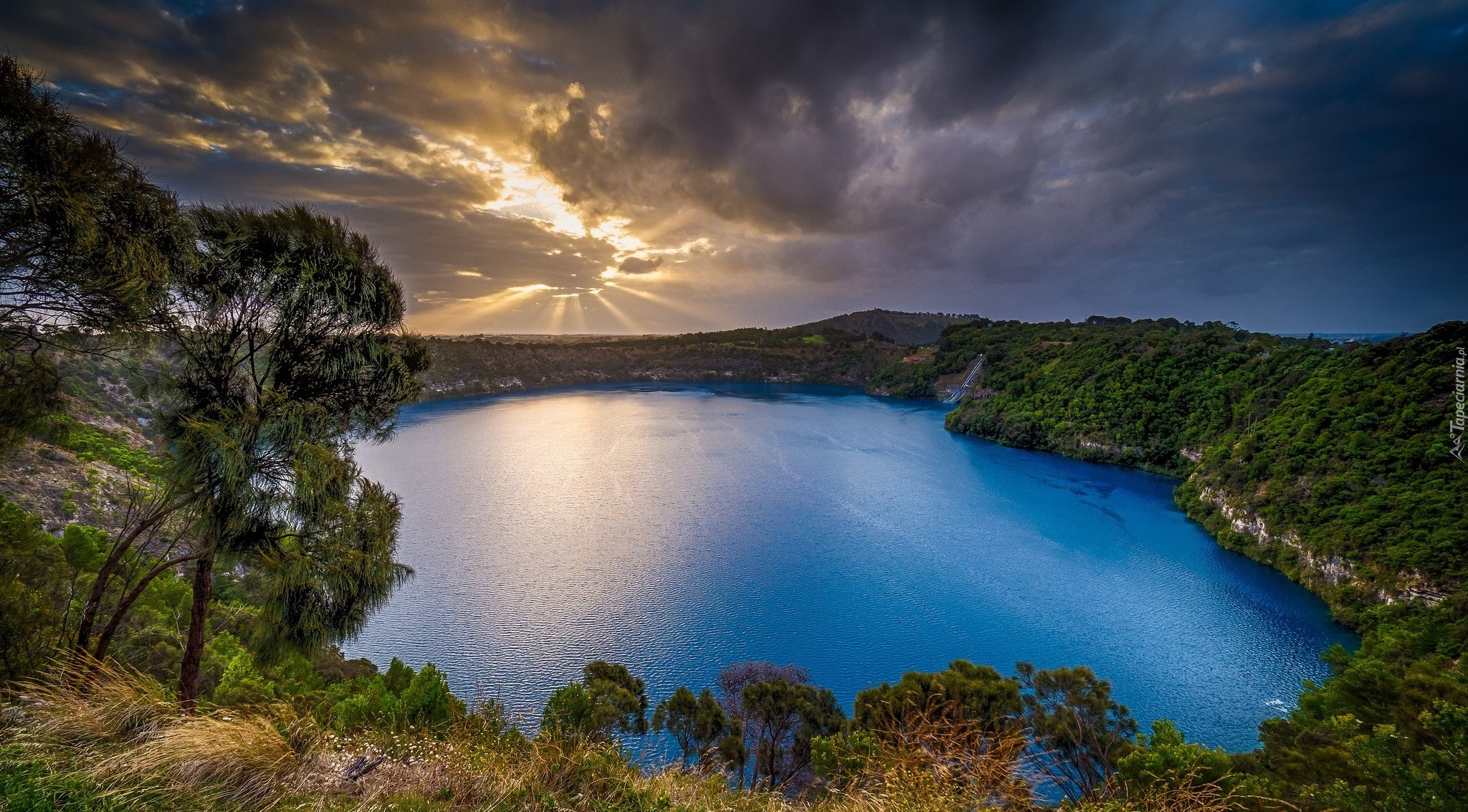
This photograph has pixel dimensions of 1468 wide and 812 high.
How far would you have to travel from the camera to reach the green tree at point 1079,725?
10609 millimetres

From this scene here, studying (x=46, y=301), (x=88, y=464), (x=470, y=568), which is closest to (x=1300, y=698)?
(x=46, y=301)

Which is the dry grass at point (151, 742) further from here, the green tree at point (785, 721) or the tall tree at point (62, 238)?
the green tree at point (785, 721)

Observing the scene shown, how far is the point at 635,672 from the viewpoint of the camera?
1648 centimetres

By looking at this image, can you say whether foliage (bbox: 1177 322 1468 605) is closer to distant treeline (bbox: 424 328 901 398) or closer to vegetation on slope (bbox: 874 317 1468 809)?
vegetation on slope (bbox: 874 317 1468 809)

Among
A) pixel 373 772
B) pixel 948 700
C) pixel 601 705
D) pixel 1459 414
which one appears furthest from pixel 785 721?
pixel 1459 414

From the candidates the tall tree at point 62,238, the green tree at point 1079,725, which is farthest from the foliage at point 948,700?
the tall tree at point 62,238

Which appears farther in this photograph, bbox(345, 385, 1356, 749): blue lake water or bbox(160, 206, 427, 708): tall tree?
bbox(345, 385, 1356, 749): blue lake water

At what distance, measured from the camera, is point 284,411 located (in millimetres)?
5844

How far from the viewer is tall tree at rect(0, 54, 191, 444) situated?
160 inches

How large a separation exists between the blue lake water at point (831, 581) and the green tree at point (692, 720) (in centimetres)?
412

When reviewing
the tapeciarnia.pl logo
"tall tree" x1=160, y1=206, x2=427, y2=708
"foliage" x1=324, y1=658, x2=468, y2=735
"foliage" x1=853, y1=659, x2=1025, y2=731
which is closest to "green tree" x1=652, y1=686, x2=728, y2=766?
"foliage" x1=853, y1=659, x2=1025, y2=731

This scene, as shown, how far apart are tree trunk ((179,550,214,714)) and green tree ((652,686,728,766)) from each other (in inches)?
317

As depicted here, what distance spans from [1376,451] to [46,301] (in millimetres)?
42051

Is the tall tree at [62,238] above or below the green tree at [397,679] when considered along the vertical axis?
above
